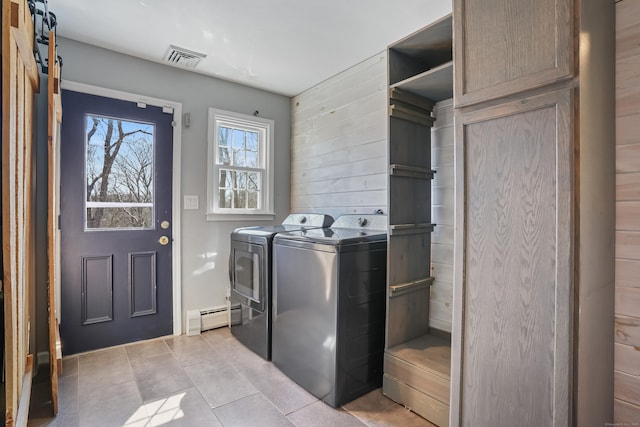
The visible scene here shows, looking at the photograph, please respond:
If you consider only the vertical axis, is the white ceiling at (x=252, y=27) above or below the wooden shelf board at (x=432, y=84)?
above

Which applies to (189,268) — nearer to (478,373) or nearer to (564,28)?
(478,373)

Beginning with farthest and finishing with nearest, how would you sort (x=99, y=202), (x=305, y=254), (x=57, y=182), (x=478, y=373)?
(x=99, y=202) < (x=57, y=182) < (x=305, y=254) < (x=478, y=373)

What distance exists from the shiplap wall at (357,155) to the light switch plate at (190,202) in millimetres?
1075

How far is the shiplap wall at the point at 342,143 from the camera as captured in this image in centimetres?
272

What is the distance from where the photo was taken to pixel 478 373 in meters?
1.34

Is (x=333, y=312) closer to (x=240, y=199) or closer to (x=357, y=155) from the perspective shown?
(x=357, y=155)

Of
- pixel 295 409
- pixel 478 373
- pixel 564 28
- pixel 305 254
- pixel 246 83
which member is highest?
pixel 246 83

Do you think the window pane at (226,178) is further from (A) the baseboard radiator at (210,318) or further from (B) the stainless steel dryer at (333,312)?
(B) the stainless steel dryer at (333,312)

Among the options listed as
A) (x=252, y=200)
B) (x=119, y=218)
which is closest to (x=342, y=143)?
(x=252, y=200)

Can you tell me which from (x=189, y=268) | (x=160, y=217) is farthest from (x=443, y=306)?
(x=160, y=217)

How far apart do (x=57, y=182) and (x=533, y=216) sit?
3.03 m

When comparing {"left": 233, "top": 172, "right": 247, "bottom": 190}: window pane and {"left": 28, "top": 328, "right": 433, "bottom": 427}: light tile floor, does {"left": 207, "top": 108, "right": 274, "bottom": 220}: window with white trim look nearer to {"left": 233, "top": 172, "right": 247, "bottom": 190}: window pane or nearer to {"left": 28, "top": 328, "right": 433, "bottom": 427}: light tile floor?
{"left": 233, "top": 172, "right": 247, "bottom": 190}: window pane

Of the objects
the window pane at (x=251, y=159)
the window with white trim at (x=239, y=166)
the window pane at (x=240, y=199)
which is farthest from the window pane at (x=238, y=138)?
the window pane at (x=240, y=199)

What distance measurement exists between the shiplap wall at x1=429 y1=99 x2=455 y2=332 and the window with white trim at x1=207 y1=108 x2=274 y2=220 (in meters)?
1.85
